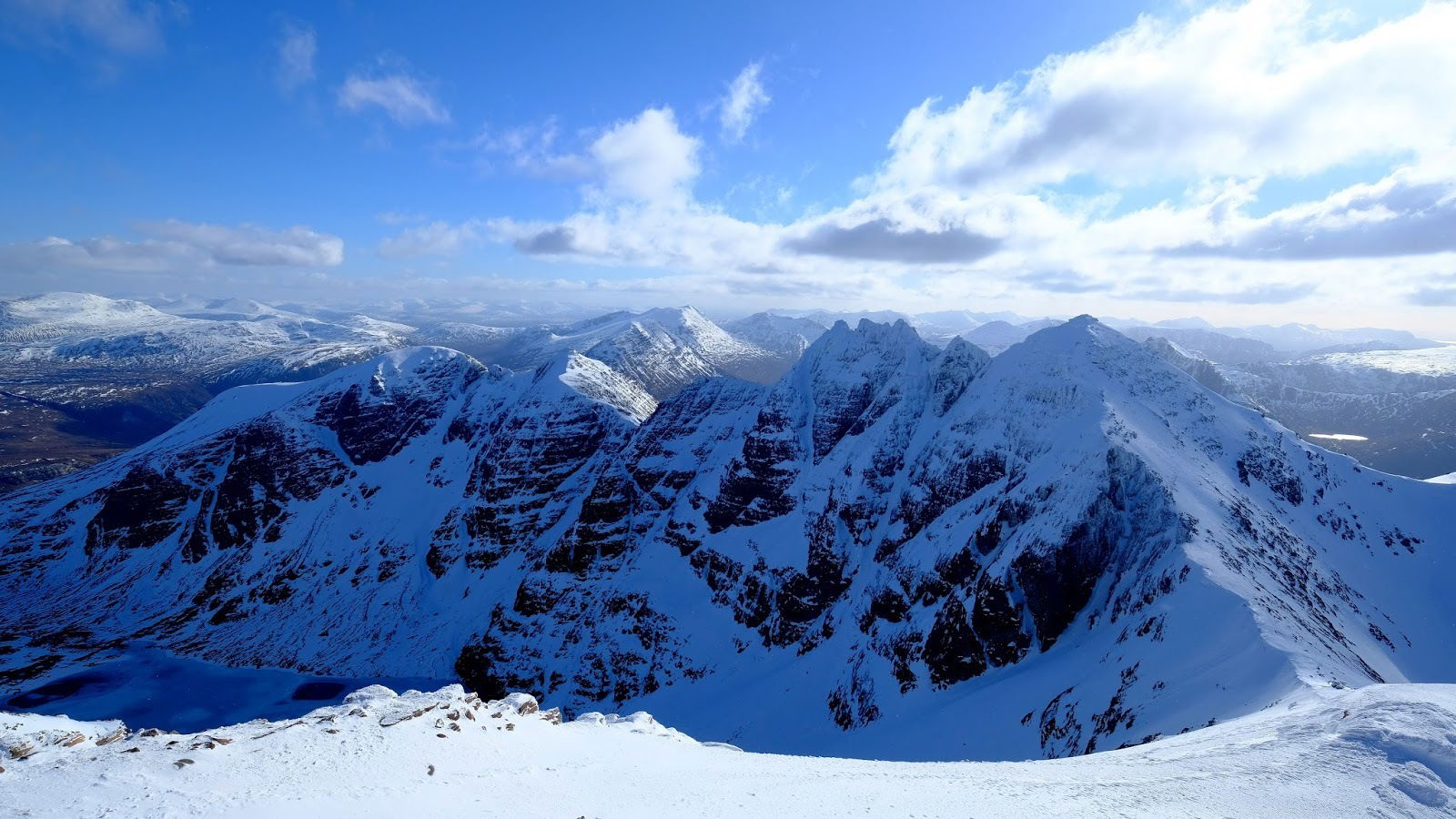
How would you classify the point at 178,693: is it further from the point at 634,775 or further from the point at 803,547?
the point at 634,775

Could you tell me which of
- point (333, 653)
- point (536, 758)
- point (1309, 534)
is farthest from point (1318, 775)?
point (333, 653)

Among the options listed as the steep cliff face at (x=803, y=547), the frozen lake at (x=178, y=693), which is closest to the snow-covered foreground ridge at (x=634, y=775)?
the steep cliff face at (x=803, y=547)

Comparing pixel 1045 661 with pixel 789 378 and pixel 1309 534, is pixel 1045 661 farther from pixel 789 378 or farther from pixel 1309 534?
pixel 789 378

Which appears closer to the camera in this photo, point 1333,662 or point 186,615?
point 1333,662

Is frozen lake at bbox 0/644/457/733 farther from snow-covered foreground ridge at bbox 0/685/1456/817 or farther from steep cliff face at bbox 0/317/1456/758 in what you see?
snow-covered foreground ridge at bbox 0/685/1456/817

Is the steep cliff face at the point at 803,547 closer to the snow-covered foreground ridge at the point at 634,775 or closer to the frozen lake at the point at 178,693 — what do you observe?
the frozen lake at the point at 178,693

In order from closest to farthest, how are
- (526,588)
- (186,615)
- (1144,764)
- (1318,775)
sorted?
(1318,775), (1144,764), (526,588), (186,615)

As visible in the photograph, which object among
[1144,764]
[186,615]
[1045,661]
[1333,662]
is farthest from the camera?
[186,615]
